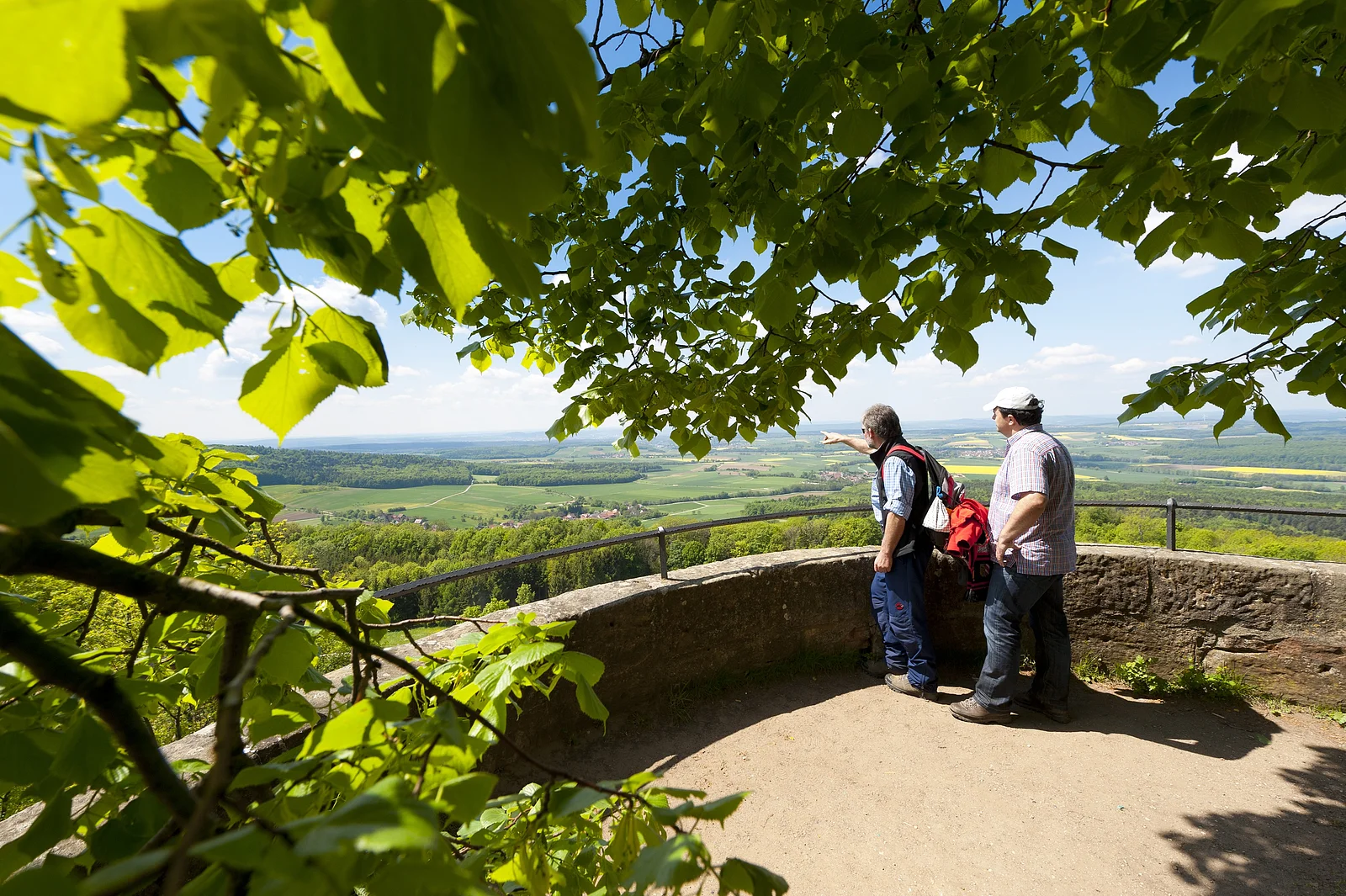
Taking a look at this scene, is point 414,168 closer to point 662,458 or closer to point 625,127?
point 625,127

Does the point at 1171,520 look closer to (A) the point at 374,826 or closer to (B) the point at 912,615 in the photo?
(B) the point at 912,615

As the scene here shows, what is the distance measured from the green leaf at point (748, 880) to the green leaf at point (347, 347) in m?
0.83

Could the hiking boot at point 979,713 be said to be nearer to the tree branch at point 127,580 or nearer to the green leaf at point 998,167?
the green leaf at point 998,167

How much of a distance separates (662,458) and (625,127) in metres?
67.8

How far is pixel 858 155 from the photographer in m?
1.62

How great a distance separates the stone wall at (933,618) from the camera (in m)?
3.90

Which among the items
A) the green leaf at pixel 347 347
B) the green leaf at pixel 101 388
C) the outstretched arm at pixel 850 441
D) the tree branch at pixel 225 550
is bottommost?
the tree branch at pixel 225 550

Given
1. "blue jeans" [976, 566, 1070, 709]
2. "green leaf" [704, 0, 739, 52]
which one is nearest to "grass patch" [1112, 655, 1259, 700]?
"blue jeans" [976, 566, 1070, 709]

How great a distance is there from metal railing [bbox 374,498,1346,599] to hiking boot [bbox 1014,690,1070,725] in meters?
1.72

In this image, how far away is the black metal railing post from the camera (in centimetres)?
441

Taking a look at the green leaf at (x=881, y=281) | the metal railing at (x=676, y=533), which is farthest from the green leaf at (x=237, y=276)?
the metal railing at (x=676, y=533)

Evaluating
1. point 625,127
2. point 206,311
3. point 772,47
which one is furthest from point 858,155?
point 206,311

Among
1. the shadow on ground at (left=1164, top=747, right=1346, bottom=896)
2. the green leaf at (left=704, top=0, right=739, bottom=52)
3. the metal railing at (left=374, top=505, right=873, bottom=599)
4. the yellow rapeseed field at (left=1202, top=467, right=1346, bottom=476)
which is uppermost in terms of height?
the green leaf at (left=704, top=0, right=739, bottom=52)

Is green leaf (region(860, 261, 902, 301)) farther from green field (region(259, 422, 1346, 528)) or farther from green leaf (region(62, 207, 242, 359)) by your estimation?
green field (region(259, 422, 1346, 528))
